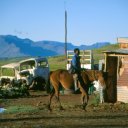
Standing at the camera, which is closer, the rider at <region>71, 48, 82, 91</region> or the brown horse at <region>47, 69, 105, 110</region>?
the rider at <region>71, 48, 82, 91</region>

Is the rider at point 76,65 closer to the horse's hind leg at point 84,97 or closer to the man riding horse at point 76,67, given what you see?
the man riding horse at point 76,67

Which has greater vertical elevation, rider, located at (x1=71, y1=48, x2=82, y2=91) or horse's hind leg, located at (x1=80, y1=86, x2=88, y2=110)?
rider, located at (x1=71, y1=48, x2=82, y2=91)

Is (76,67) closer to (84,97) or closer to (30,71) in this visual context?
(84,97)

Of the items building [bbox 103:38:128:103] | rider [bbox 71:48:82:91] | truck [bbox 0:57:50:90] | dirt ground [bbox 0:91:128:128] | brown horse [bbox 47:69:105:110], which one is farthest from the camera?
truck [bbox 0:57:50:90]

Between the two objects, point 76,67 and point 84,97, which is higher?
point 76,67

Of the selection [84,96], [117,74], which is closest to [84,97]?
[84,96]

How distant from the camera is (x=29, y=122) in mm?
18469

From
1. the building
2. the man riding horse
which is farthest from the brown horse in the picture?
the building

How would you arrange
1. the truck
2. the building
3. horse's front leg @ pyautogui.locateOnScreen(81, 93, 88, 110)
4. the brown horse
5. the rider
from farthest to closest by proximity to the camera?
1. the truck
2. the building
3. the brown horse
4. horse's front leg @ pyautogui.locateOnScreen(81, 93, 88, 110)
5. the rider

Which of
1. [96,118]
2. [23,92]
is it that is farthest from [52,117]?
[23,92]

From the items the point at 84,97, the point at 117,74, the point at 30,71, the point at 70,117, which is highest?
the point at 117,74

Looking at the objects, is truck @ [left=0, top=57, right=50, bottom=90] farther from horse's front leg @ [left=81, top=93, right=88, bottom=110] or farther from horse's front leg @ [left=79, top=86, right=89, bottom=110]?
horse's front leg @ [left=79, top=86, right=89, bottom=110]

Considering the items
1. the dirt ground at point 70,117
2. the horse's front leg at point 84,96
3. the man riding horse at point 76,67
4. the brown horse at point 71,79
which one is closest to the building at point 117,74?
the dirt ground at point 70,117

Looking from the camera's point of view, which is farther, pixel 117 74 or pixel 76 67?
pixel 117 74
